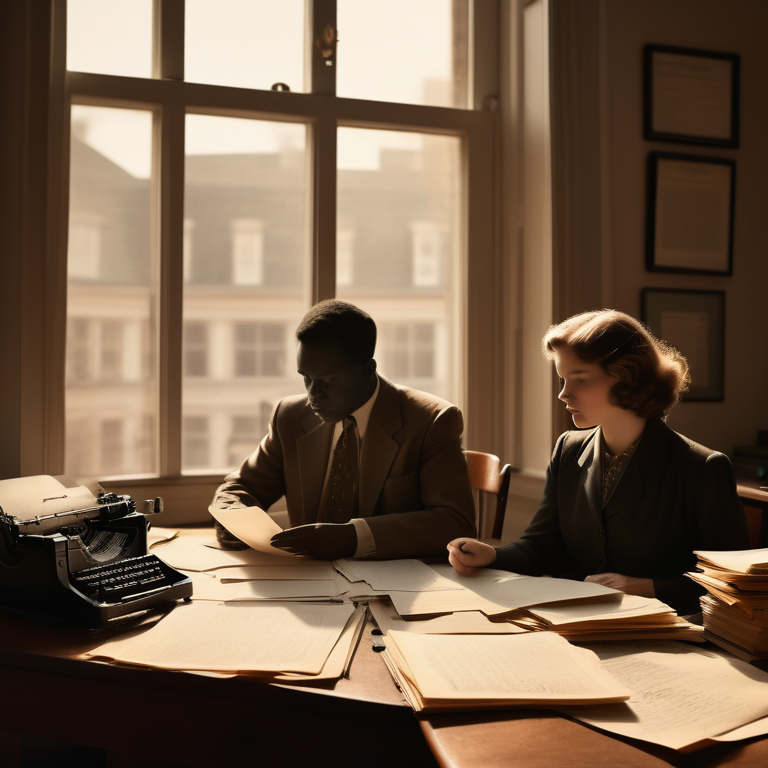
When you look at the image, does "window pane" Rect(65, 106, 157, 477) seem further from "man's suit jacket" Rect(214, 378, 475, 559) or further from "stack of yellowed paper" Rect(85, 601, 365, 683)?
"stack of yellowed paper" Rect(85, 601, 365, 683)

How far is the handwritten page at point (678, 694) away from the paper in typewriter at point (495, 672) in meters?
0.03

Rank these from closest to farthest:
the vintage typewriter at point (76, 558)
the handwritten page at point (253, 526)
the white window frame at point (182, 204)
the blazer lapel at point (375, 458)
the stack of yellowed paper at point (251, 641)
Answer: the stack of yellowed paper at point (251, 641)
the vintage typewriter at point (76, 558)
the handwritten page at point (253, 526)
the blazer lapel at point (375, 458)
the white window frame at point (182, 204)

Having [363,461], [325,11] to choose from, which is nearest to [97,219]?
[325,11]

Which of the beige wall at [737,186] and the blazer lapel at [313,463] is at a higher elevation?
the beige wall at [737,186]

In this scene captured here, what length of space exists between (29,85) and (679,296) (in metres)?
2.84

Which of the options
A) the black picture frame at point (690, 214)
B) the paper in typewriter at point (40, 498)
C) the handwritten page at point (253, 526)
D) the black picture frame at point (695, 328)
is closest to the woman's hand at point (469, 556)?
the handwritten page at point (253, 526)

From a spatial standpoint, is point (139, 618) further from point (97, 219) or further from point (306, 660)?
point (97, 219)

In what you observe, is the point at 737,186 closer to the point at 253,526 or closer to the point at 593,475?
the point at 593,475

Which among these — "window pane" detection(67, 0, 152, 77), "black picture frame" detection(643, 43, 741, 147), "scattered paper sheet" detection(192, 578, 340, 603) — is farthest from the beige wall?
"scattered paper sheet" detection(192, 578, 340, 603)

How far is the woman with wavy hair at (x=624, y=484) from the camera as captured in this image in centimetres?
160

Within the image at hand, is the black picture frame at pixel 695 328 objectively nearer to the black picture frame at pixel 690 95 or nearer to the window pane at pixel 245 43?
the black picture frame at pixel 690 95

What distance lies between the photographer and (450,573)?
5.31 feet

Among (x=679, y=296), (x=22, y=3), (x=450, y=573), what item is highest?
(x=22, y=3)

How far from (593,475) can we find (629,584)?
0.37 m
